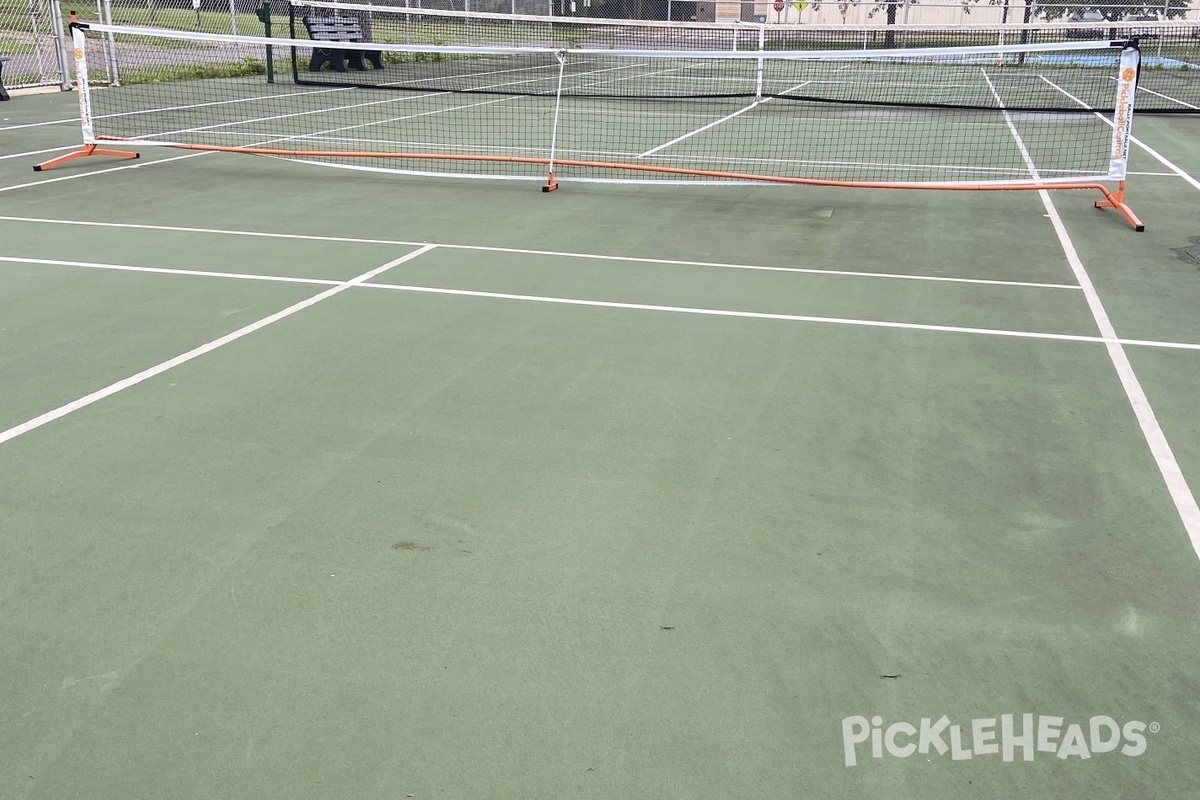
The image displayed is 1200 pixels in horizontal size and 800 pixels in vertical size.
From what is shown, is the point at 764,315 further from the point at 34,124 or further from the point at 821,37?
the point at 821,37

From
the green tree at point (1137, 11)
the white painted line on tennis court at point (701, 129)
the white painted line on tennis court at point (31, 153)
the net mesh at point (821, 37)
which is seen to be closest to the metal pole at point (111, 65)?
the net mesh at point (821, 37)

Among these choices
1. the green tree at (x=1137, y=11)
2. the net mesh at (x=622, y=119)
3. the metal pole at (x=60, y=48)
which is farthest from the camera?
the green tree at (x=1137, y=11)

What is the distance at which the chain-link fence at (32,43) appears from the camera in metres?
23.6

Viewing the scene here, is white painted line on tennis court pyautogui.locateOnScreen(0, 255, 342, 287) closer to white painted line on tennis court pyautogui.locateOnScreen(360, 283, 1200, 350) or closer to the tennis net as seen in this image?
white painted line on tennis court pyautogui.locateOnScreen(360, 283, 1200, 350)

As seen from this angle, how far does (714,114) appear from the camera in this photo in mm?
20891

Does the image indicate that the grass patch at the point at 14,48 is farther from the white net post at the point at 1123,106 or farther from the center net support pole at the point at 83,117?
the white net post at the point at 1123,106

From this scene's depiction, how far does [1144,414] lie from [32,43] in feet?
93.3

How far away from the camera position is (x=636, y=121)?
1931 cm

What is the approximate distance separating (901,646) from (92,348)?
205 inches

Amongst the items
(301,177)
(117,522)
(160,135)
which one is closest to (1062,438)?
(117,522)

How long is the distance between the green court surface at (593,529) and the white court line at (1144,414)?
3 cm

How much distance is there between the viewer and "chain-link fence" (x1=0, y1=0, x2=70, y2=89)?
2356 cm

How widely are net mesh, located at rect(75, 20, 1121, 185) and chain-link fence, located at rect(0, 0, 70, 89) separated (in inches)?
48.8

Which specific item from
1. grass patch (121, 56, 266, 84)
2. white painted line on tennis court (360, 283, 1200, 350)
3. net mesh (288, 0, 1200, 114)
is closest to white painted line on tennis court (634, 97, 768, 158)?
net mesh (288, 0, 1200, 114)
